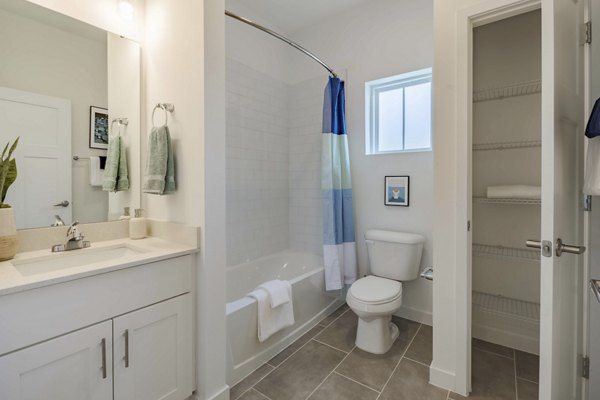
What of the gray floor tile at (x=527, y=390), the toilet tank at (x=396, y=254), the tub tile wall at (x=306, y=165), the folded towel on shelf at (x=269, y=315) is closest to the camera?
the gray floor tile at (x=527, y=390)

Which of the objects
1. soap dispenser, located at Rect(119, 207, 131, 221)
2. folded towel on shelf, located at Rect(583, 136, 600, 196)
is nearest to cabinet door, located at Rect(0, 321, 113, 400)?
soap dispenser, located at Rect(119, 207, 131, 221)

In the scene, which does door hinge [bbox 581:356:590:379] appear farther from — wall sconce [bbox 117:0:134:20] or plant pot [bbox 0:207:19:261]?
wall sconce [bbox 117:0:134:20]

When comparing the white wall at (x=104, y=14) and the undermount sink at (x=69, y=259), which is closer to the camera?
the undermount sink at (x=69, y=259)

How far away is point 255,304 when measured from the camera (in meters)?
1.79

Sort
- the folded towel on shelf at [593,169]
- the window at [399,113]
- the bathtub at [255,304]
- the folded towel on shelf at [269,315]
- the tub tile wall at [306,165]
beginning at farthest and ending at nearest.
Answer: the tub tile wall at [306,165] < the window at [399,113] < the folded towel on shelf at [269,315] < the bathtub at [255,304] < the folded towel on shelf at [593,169]

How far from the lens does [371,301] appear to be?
189cm

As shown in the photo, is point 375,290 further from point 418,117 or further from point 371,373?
point 418,117

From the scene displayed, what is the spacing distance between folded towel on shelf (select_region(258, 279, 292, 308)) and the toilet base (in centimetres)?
58

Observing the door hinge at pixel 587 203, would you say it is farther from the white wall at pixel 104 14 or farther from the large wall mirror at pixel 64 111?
the white wall at pixel 104 14

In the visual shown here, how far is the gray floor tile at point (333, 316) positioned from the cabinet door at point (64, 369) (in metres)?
1.61

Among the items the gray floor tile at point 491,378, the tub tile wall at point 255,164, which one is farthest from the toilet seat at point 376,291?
the tub tile wall at point 255,164

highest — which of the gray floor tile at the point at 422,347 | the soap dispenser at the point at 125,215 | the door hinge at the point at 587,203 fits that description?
the door hinge at the point at 587,203

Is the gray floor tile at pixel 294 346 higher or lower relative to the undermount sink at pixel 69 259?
lower

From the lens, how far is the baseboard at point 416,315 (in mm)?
2377
